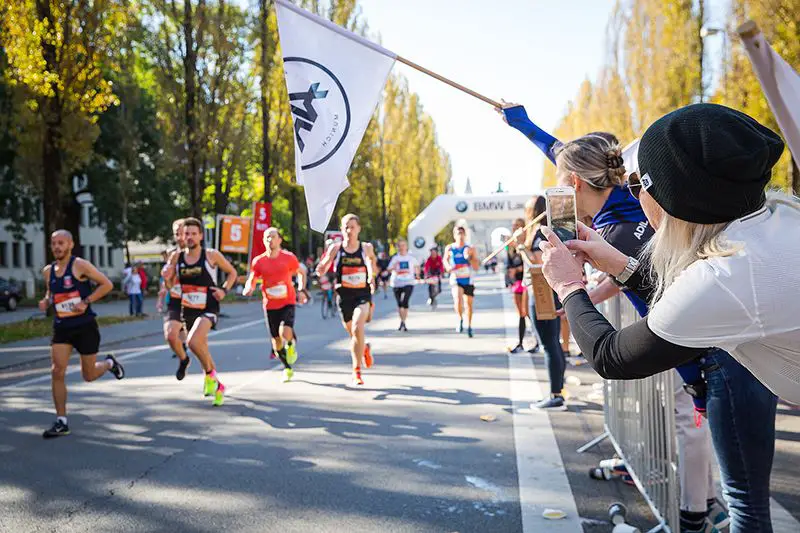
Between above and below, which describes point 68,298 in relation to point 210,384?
above

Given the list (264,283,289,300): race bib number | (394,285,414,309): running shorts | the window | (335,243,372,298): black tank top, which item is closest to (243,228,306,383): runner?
(264,283,289,300): race bib number

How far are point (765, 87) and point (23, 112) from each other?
68.9 ft

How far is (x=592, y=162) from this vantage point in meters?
3.33

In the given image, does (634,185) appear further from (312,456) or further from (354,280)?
(354,280)

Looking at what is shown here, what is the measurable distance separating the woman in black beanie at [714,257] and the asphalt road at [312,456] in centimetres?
240

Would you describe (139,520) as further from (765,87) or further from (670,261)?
(765,87)

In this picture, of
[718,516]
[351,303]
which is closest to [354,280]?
[351,303]

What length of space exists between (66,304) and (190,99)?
19.4 m

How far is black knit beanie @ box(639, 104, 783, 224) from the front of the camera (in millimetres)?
1803

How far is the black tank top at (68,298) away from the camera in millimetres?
7234

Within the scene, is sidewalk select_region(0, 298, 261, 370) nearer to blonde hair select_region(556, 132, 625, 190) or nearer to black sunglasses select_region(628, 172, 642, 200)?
blonde hair select_region(556, 132, 625, 190)

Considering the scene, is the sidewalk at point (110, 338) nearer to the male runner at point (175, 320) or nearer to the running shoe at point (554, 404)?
the male runner at point (175, 320)

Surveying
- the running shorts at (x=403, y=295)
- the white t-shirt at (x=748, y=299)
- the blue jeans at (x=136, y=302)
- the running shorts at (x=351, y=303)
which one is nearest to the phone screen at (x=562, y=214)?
the white t-shirt at (x=748, y=299)

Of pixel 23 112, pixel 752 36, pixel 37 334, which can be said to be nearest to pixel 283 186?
pixel 23 112
